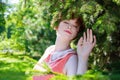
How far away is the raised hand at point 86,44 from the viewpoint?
1946 millimetres

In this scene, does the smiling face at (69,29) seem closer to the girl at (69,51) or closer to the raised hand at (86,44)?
the girl at (69,51)

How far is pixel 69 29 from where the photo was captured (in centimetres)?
215

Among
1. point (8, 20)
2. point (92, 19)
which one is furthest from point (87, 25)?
point (8, 20)

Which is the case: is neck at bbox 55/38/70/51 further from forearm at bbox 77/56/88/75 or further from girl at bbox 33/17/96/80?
forearm at bbox 77/56/88/75

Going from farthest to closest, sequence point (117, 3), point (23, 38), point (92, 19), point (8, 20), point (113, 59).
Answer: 1. point (23, 38)
2. point (8, 20)
3. point (113, 59)
4. point (92, 19)
5. point (117, 3)

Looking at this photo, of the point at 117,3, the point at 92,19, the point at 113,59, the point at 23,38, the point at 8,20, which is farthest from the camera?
the point at 23,38

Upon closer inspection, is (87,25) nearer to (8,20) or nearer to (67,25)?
(67,25)

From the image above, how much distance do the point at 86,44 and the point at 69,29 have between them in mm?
219

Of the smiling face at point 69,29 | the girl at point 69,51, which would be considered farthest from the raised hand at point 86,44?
the smiling face at point 69,29

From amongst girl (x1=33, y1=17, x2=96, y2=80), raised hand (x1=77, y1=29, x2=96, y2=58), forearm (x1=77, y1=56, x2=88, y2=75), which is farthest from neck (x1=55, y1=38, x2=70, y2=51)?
forearm (x1=77, y1=56, x2=88, y2=75)

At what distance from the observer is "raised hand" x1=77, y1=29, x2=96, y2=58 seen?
1946mm

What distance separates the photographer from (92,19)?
6.86ft

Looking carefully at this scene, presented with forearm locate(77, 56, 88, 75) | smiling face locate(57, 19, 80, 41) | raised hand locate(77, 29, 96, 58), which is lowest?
forearm locate(77, 56, 88, 75)

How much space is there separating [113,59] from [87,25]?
331mm
